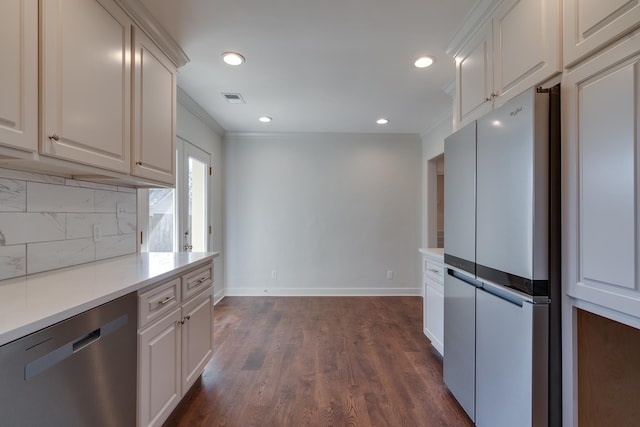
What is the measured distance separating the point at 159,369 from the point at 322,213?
3092 millimetres

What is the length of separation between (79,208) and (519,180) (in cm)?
238

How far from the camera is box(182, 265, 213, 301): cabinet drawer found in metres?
1.76

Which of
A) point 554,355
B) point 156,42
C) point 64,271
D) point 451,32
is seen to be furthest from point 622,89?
point 64,271

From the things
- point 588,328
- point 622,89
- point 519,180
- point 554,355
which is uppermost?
point 622,89

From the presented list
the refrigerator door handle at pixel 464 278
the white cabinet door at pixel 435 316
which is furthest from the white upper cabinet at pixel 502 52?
the white cabinet door at pixel 435 316

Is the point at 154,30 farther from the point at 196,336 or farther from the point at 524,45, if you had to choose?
the point at 524,45

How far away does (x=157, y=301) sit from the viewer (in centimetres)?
147

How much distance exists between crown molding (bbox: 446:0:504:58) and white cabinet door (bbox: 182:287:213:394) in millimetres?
2462

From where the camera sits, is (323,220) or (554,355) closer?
(554,355)

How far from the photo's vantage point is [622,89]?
95cm

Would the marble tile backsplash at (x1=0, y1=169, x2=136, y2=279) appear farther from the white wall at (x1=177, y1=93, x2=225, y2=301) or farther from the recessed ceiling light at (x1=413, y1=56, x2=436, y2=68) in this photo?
the recessed ceiling light at (x1=413, y1=56, x2=436, y2=68)

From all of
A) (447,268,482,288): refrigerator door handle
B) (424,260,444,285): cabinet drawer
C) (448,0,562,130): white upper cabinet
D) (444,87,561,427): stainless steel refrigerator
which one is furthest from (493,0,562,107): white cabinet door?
(424,260,444,285): cabinet drawer

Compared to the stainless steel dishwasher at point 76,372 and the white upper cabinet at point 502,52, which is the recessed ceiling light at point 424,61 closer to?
the white upper cabinet at point 502,52

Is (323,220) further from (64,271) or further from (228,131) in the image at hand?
(64,271)
